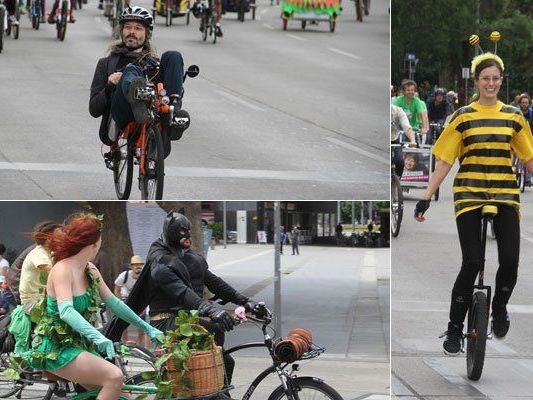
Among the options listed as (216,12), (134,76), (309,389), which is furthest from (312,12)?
(309,389)

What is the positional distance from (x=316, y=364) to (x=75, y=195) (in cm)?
305

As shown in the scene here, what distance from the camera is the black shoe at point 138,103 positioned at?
9.12m

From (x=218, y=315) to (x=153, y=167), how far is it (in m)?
2.82

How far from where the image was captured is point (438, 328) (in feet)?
34.2

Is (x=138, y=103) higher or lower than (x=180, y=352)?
higher

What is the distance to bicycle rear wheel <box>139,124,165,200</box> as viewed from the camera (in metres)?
9.45

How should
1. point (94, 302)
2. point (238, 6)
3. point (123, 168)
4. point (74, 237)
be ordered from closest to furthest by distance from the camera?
point (74, 237)
point (94, 302)
point (123, 168)
point (238, 6)

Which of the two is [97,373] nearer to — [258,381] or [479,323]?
[258,381]

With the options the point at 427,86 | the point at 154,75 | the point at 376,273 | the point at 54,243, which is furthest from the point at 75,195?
the point at 427,86

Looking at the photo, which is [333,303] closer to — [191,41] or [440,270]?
[440,270]

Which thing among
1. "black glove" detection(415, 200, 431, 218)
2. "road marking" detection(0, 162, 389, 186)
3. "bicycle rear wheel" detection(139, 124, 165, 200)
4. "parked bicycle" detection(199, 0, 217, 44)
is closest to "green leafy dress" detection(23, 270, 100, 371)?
"black glove" detection(415, 200, 431, 218)

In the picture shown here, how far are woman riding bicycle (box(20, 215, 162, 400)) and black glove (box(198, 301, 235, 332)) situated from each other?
64 centimetres

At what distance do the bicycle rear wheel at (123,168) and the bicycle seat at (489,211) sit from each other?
2.83 meters

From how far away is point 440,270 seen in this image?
14.4 m
